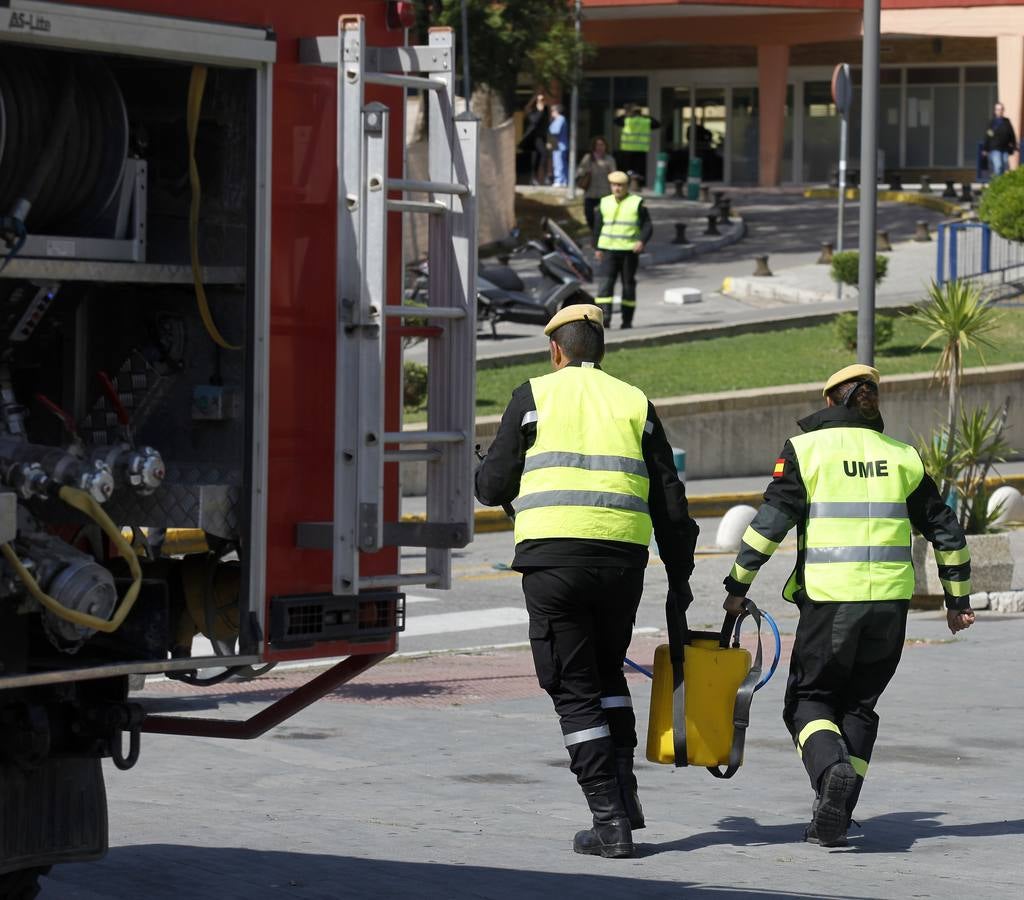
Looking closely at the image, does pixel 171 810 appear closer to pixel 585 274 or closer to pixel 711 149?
pixel 585 274

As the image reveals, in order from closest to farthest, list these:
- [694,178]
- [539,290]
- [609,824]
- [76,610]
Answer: [76,610], [609,824], [539,290], [694,178]

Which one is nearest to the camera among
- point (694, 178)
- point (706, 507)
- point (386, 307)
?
point (386, 307)

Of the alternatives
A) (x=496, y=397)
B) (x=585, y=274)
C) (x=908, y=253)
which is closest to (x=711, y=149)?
(x=908, y=253)

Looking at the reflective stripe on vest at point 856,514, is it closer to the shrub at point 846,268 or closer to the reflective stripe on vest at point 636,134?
the shrub at point 846,268

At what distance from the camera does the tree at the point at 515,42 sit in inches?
1284

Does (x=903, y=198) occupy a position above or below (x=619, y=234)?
above

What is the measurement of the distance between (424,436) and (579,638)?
154cm

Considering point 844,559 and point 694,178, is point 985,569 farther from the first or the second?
point 694,178

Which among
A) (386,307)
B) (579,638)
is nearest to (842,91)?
(579,638)

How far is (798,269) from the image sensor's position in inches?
1264

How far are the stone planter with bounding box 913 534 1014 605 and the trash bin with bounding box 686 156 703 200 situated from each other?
29.6 metres

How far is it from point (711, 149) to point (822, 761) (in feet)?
139

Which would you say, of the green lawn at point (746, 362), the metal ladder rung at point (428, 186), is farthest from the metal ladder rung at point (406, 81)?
the green lawn at point (746, 362)

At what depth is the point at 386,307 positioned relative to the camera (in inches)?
235
